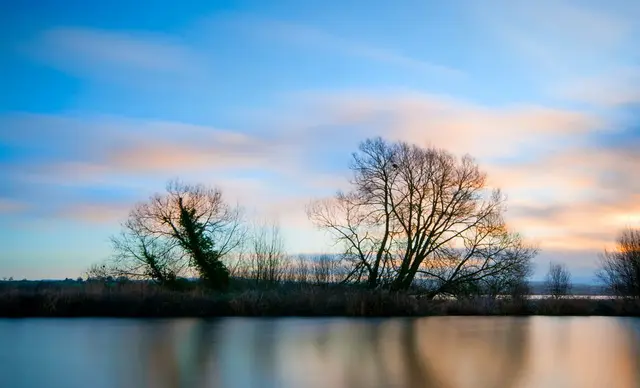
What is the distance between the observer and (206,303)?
2372cm

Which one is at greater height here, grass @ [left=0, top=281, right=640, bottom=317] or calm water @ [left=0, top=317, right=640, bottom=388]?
grass @ [left=0, top=281, right=640, bottom=317]

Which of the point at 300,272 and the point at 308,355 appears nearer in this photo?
the point at 308,355

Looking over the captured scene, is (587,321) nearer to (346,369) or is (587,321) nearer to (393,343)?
(393,343)

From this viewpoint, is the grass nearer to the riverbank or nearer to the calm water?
the riverbank

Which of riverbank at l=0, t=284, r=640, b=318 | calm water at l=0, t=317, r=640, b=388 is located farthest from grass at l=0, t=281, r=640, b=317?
calm water at l=0, t=317, r=640, b=388

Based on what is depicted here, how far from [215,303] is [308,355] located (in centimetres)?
1231

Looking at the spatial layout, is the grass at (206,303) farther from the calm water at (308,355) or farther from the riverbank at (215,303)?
the calm water at (308,355)

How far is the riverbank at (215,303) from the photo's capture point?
2256cm

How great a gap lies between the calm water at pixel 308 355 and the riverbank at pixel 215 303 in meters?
2.35

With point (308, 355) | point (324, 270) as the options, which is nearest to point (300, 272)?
point (324, 270)

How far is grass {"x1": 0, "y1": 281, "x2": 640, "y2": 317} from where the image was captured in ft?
74.0

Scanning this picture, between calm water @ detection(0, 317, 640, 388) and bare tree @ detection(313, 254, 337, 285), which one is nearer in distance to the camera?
calm water @ detection(0, 317, 640, 388)

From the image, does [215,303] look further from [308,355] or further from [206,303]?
[308,355]

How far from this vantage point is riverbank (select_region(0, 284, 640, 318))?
22.6 metres
